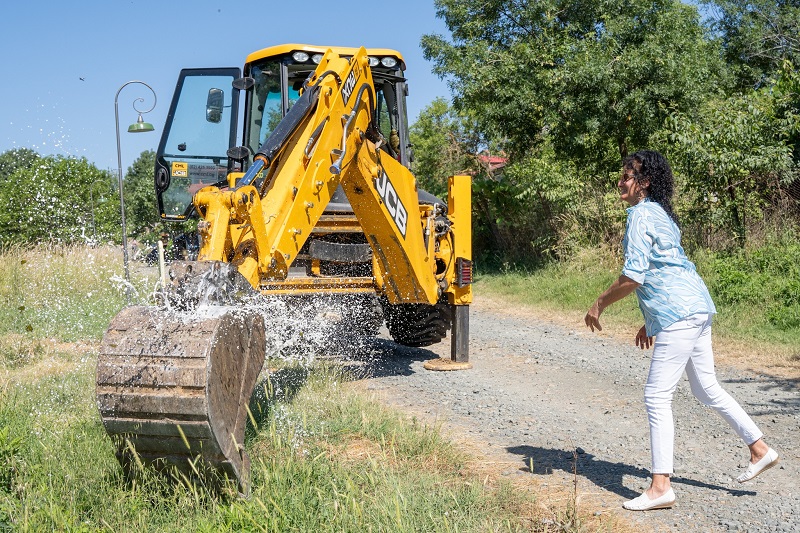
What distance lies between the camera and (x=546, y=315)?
1266 centimetres

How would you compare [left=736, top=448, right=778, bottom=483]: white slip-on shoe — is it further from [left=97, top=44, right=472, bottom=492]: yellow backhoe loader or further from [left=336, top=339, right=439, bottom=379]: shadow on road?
[left=336, top=339, right=439, bottom=379]: shadow on road

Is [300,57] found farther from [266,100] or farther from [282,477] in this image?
[282,477]

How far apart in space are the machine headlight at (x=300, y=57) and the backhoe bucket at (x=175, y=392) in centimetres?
443

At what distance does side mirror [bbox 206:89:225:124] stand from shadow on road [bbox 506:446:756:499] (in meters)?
4.30

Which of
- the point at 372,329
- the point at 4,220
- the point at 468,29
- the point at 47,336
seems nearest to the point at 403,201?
the point at 372,329

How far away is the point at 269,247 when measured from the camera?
4629mm

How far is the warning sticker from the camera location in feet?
26.8

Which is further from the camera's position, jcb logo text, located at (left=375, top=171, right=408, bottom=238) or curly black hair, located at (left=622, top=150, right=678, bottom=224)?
jcb logo text, located at (left=375, top=171, right=408, bottom=238)

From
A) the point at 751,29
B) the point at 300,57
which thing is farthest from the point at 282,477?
the point at 751,29

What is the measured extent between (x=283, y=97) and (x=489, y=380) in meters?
3.38

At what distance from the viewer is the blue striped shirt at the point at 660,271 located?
4.45m

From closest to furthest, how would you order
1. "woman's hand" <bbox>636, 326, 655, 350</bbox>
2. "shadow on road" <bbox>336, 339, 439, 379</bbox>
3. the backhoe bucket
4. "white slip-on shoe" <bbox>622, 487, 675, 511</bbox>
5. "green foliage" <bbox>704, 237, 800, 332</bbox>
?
the backhoe bucket < "white slip-on shoe" <bbox>622, 487, 675, 511</bbox> < "woman's hand" <bbox>636, 326, 655, 350</bbox> < "shadow on road" <bbox>336, 339, 439, 379</bbox> < "green foliage" <bbox>704, 237, 800, 332</bbox>

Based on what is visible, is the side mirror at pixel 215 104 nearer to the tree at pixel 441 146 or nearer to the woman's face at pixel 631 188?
the woman's face at pixel 631 188

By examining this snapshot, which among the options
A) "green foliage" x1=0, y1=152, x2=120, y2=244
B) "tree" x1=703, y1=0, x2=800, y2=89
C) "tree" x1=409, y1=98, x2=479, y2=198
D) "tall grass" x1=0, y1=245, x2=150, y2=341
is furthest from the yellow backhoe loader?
"tree" x1=703, y1=0, x2=800, y2=89
